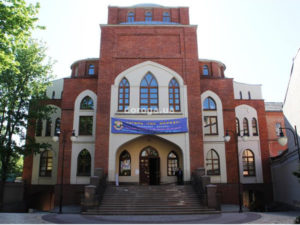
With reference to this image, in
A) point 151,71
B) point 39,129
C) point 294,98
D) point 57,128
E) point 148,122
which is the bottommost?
point 148,122

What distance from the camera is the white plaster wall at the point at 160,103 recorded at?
19.6m

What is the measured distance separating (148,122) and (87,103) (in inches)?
236

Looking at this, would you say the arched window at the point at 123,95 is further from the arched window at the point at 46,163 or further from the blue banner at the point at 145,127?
the arched window at the point at 46,163

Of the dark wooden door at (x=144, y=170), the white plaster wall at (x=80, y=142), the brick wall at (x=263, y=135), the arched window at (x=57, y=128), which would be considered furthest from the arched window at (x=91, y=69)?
the brick wall at (x=263, y=135)

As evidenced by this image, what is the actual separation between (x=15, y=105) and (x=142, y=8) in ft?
45.0

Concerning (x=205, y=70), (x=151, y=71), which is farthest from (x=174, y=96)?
(x=205, y=70)

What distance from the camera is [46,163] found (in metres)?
23.3

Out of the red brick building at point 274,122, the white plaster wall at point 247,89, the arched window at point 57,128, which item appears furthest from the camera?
the red brick building at point 274,122

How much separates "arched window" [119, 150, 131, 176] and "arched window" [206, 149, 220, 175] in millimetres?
6149

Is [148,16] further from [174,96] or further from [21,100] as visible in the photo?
[21,100]

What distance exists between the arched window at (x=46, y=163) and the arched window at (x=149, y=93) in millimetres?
9362

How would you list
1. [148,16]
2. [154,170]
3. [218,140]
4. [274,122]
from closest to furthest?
[154,170] < [218,140] < [148,16] < [274,122]

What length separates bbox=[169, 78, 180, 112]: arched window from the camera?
20.7m

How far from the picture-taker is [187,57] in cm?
2166
